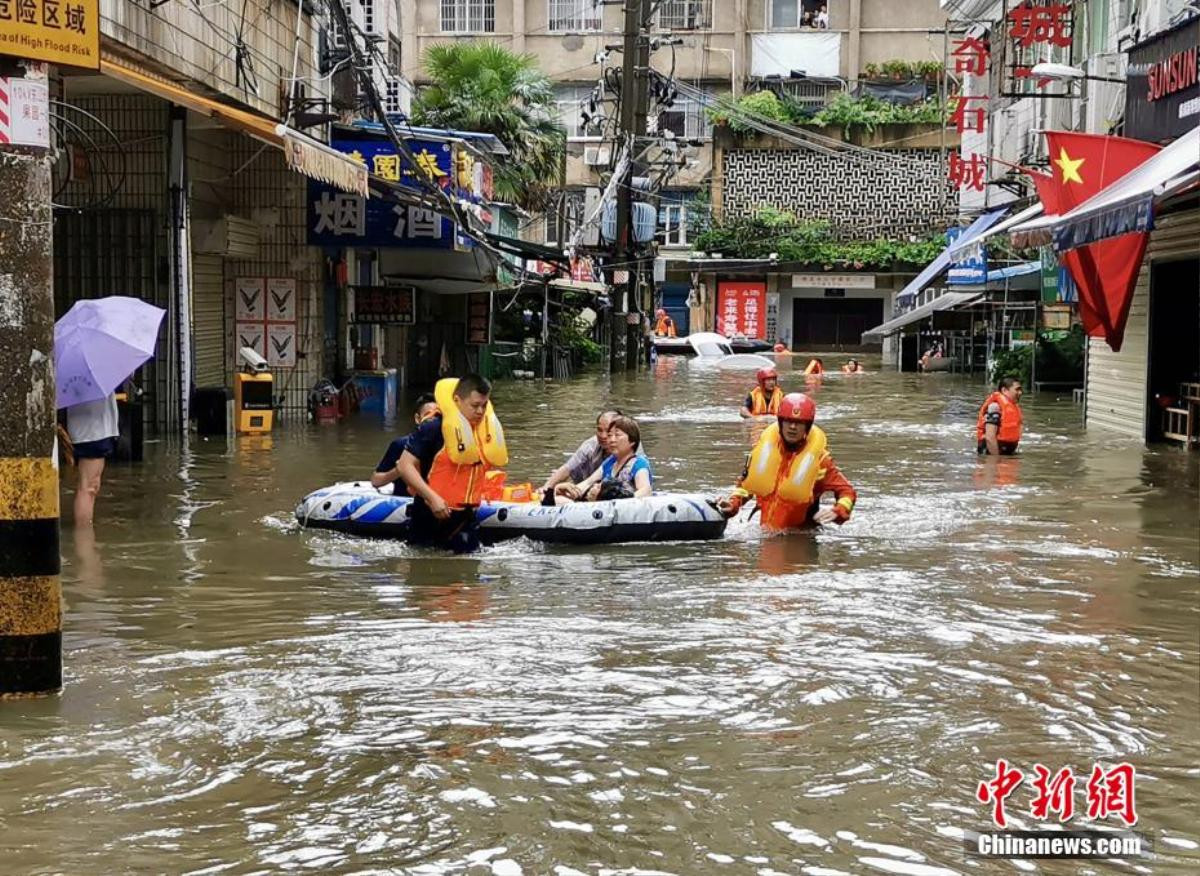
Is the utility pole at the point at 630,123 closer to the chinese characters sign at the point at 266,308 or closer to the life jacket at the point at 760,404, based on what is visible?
the life jacket at the point at 760,404

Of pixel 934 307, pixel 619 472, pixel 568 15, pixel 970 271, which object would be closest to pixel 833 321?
pixel 568 15

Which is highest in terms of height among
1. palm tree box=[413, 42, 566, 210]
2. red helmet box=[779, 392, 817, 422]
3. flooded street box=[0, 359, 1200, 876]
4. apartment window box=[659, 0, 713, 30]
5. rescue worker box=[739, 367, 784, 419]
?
apartment window box=[659, 0, 713, 30]

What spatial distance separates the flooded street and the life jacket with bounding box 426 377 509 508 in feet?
1.65

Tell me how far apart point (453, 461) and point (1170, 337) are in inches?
505

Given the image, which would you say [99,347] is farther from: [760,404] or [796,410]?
[760,404]

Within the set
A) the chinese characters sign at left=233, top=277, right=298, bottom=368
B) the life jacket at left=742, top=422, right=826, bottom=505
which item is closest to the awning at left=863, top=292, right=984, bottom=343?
the chinese characters sign at left=233, top=277, right=298, bottom=368

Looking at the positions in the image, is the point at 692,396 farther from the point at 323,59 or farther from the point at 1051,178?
the point at 1051,178

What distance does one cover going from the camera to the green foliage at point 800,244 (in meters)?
55.8

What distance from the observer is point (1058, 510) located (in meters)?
14.7

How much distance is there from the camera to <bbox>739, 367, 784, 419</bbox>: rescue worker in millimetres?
22156

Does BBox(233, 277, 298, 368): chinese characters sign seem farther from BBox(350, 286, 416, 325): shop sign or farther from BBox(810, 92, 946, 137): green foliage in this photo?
BBox(810, 92, 946, 137): green foliage

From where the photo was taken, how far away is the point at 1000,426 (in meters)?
19.5

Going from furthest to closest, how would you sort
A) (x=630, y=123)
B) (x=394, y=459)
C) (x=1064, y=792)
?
(x=630, y=123)
(x=394, y=459)
(x=1064, y=792)

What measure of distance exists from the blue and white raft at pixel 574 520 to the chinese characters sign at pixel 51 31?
5.58m
